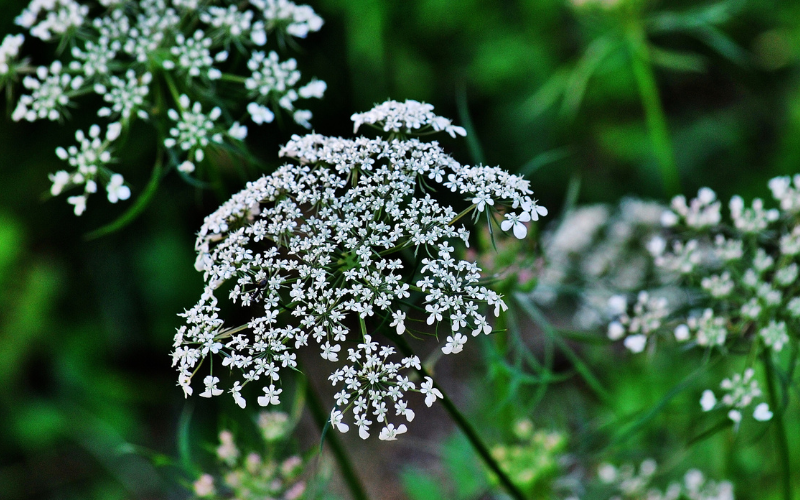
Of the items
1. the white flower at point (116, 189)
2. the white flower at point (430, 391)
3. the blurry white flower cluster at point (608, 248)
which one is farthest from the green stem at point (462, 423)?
the blurry white flower cluster at point (608, 248)

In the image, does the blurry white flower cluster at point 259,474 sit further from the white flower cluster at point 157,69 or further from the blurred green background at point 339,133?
the blurred green background at point 339,133

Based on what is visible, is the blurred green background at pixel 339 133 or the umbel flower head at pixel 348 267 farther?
the blurred green background at pixel 339 133

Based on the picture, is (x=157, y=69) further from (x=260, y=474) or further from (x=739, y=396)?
(x=739, y=396)

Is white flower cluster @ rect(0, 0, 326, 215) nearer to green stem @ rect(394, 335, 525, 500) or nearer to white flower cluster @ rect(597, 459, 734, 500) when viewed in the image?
Answer: green stem @ rect(394, 335, 525, 500)

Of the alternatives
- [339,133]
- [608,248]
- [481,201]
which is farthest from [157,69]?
[339,133]

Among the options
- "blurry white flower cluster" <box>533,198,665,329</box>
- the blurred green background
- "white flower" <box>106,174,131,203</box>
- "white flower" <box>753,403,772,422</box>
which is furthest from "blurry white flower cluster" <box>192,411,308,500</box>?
the blurred green background

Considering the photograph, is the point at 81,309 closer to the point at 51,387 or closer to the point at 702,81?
the point at 51,387
